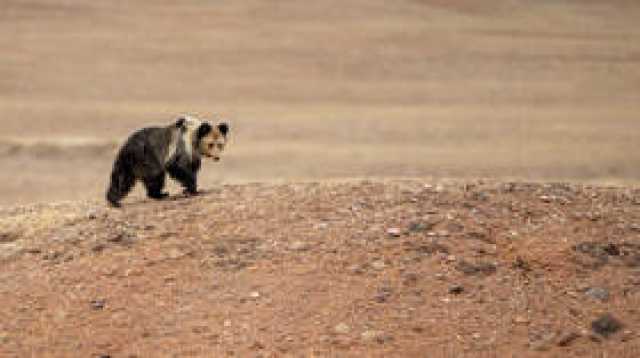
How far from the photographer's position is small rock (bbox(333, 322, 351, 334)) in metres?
7.91

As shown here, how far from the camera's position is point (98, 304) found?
8.60 meters

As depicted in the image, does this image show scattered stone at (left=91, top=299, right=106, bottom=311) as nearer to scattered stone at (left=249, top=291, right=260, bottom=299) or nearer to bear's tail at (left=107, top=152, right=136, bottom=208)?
scattered stone at (left=249, top=291, right=260, bottom=299)

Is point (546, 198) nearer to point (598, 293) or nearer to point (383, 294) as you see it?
point (598, 293)

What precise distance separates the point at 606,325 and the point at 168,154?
4.46 meters

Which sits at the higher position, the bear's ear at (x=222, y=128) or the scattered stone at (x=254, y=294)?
the bear's ear at (x=222, y=128)

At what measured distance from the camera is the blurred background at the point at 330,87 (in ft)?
80.2

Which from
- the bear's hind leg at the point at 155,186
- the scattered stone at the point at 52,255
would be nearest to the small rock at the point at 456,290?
the scattered stone at the point at 52,255

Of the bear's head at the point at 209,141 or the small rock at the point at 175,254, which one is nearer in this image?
the small rock at the point at 175,254

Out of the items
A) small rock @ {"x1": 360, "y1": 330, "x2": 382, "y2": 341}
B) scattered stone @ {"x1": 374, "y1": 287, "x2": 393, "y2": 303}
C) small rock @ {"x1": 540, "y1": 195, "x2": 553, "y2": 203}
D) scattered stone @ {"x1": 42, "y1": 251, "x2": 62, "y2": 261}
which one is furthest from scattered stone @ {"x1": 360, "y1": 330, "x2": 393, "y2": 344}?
scattered stone @ {"x1": 42, "y1": 251, "x2": 62, "y2": 261}

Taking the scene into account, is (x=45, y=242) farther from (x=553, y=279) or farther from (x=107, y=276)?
(x=553, y=279)

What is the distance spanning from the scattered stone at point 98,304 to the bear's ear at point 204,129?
253 centimetres

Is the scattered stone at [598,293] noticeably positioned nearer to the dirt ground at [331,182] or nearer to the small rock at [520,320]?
the dirt ground at [331,182]

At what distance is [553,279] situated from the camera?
27.7 feet

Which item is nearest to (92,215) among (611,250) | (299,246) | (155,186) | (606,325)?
(155,186)
